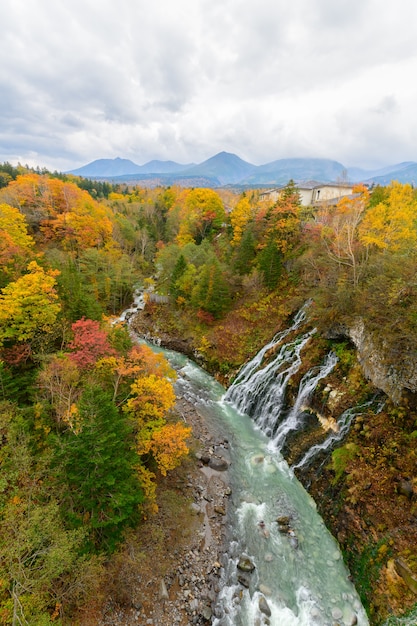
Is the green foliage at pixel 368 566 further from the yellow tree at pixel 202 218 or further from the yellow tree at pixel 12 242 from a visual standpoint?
the yellow tree at pixel 202 218

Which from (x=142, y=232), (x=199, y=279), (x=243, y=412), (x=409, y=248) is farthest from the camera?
(x=142, y=232)

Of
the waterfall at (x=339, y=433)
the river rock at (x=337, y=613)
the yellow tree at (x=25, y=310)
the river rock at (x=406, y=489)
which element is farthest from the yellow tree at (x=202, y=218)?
the river rock at (x=337, y=613)

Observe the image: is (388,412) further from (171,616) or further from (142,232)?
(142,232)

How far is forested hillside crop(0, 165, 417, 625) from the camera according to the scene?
1099 centimetres

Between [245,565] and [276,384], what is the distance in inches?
508

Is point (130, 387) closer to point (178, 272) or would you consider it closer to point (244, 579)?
point (244, 579)

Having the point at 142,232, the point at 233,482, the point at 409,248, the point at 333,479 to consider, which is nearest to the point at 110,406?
the point at 233,482

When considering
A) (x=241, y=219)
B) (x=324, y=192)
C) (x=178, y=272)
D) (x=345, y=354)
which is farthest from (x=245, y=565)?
(x=324, y=192)

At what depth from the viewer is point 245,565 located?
45.2ft

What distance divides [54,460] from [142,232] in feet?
170

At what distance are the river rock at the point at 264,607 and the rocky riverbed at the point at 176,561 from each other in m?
2.02

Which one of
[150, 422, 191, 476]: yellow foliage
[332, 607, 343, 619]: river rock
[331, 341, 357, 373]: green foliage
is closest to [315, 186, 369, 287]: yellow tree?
[331, 341, 357, 373]: green foliage

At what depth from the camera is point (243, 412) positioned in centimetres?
2591

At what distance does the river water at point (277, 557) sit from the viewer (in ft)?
40.1
